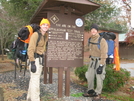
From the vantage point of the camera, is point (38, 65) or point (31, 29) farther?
point (31, 29)

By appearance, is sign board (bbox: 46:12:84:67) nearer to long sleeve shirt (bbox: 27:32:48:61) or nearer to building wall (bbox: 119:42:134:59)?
long sleeve shirt (bbox: 27:32:48:61)

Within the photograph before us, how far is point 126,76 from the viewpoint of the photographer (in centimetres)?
501

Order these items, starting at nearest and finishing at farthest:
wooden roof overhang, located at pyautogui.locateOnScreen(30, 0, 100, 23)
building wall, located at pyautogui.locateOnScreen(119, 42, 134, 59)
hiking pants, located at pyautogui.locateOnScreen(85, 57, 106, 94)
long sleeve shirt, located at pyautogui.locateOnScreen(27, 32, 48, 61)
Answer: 1. long sleeve shirt, located at pyautogui.locateOnScreen(27, 32, 48, 61)
2. wooden roof overhang, located at pyautogui.locateOnScreen(30, 0, 100, 23)
3. hiking pants, located at pyautogui.locateOnScreen(85, 57, 106, 94)
4. building wall, located at pyautogui.locateOnScreen(119, 42, 134, 59)

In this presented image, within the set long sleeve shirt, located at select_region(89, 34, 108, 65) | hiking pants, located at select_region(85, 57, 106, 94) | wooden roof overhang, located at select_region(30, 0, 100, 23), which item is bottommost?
hiking pants, located at select_region(85, 57, 106, 94)

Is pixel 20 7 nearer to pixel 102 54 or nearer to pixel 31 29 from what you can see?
pixel 31 29

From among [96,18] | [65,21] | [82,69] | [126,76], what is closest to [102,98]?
[126,76]

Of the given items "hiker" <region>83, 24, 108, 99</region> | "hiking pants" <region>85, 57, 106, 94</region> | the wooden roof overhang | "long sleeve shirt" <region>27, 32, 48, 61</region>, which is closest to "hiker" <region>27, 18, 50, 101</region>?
"long sleeve shirt" <region>27, 32, 48, 61</region>

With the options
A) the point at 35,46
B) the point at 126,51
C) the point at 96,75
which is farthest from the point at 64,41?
the point at 126,51

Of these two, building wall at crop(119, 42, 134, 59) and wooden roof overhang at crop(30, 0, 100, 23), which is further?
building wall at crop(119, 42, 134, 59)

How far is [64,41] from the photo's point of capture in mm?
4234

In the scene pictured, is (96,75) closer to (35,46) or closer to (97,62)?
(97,62)

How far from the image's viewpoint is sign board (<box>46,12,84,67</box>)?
13.3ft

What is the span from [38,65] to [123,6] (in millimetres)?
8217

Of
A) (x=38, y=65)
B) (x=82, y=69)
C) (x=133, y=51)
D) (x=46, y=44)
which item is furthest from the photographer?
(x=133, y=51)
